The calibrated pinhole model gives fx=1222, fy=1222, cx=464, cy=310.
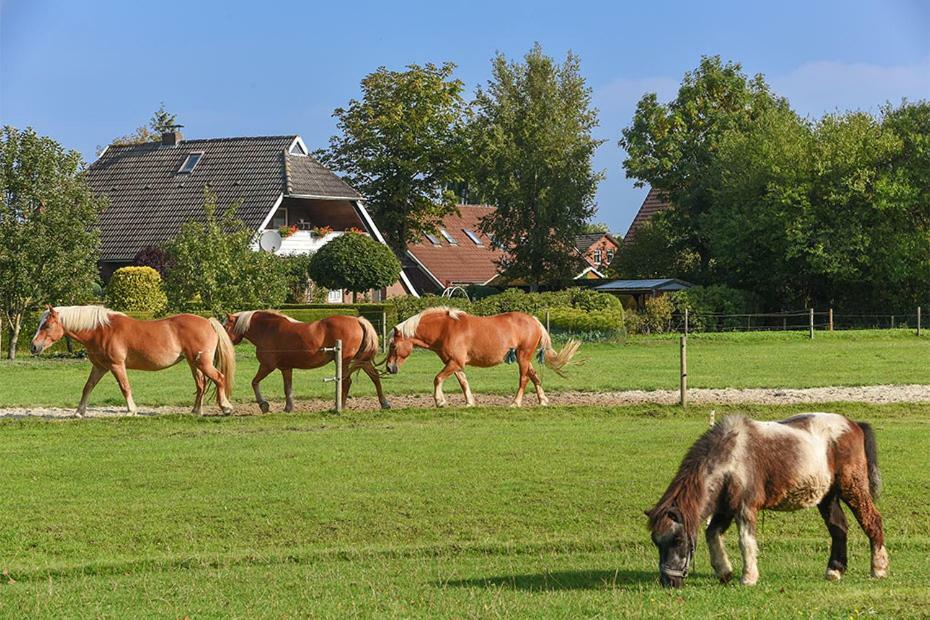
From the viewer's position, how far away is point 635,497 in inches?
501

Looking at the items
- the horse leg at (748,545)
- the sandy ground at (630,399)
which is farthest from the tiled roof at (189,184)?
the horse leg at (748,545)

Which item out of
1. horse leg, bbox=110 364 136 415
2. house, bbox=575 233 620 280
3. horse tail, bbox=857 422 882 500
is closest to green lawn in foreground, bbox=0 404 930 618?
horse tail, bbox=857 422 882 500

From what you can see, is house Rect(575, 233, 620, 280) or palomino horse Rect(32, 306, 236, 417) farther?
house Rect(575, 233, 620, 280)

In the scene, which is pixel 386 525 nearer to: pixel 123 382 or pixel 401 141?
pixel 123 382

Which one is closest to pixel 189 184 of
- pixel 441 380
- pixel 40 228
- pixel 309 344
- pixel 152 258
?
pixel 152 258

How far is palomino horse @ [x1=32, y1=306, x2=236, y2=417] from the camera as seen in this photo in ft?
65.9

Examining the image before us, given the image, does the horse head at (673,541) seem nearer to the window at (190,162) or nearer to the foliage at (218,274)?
the foliage at (218,274)

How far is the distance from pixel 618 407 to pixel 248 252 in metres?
15.9

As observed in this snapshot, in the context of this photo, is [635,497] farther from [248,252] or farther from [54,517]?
[248,252]

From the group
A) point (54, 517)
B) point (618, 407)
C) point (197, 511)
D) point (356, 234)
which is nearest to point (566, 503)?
point (197, 511)

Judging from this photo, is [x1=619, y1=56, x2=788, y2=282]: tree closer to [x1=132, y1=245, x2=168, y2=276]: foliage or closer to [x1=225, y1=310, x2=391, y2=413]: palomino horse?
[x1=132, y1=245, x2=168, y2=276]: foliage

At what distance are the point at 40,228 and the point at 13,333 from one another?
291 centimetres

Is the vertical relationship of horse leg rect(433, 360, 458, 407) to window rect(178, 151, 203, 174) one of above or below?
below

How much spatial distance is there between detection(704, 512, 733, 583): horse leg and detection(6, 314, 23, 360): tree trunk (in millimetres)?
26534
